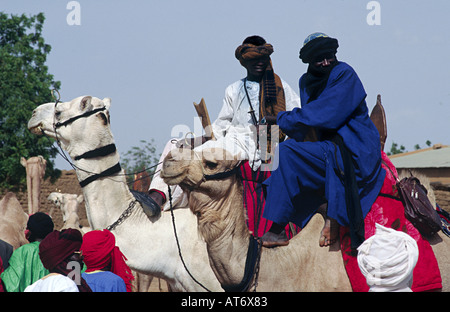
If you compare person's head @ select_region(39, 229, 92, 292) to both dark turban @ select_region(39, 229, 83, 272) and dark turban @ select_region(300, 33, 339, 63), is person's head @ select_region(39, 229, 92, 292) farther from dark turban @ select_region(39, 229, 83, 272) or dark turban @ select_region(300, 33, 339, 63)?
dark turban @ select_region(300, 33, 339, 63)

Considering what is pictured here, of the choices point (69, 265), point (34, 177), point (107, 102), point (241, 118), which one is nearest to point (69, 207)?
point (34, 177)

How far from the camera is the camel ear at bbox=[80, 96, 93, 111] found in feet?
20.8

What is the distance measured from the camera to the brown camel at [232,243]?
161 inches

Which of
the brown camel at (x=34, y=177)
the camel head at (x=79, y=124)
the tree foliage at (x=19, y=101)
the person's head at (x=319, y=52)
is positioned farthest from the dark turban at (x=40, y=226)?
the tree foliage at (x=19, y=101)

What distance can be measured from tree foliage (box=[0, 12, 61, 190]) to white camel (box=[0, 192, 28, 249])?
14.2m

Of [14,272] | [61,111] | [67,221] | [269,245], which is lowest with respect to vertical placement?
[67,221]

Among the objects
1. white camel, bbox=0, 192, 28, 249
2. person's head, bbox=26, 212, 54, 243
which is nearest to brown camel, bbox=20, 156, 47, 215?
white camel, bbox=0, 192, 28, 249

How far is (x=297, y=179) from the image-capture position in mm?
4293

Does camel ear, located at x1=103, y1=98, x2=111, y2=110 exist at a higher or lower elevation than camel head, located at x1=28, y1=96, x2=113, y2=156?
higher

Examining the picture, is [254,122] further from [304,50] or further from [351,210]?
[351,210]

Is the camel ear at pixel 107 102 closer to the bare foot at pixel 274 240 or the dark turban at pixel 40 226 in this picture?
the dark turban at pixel 40 226
